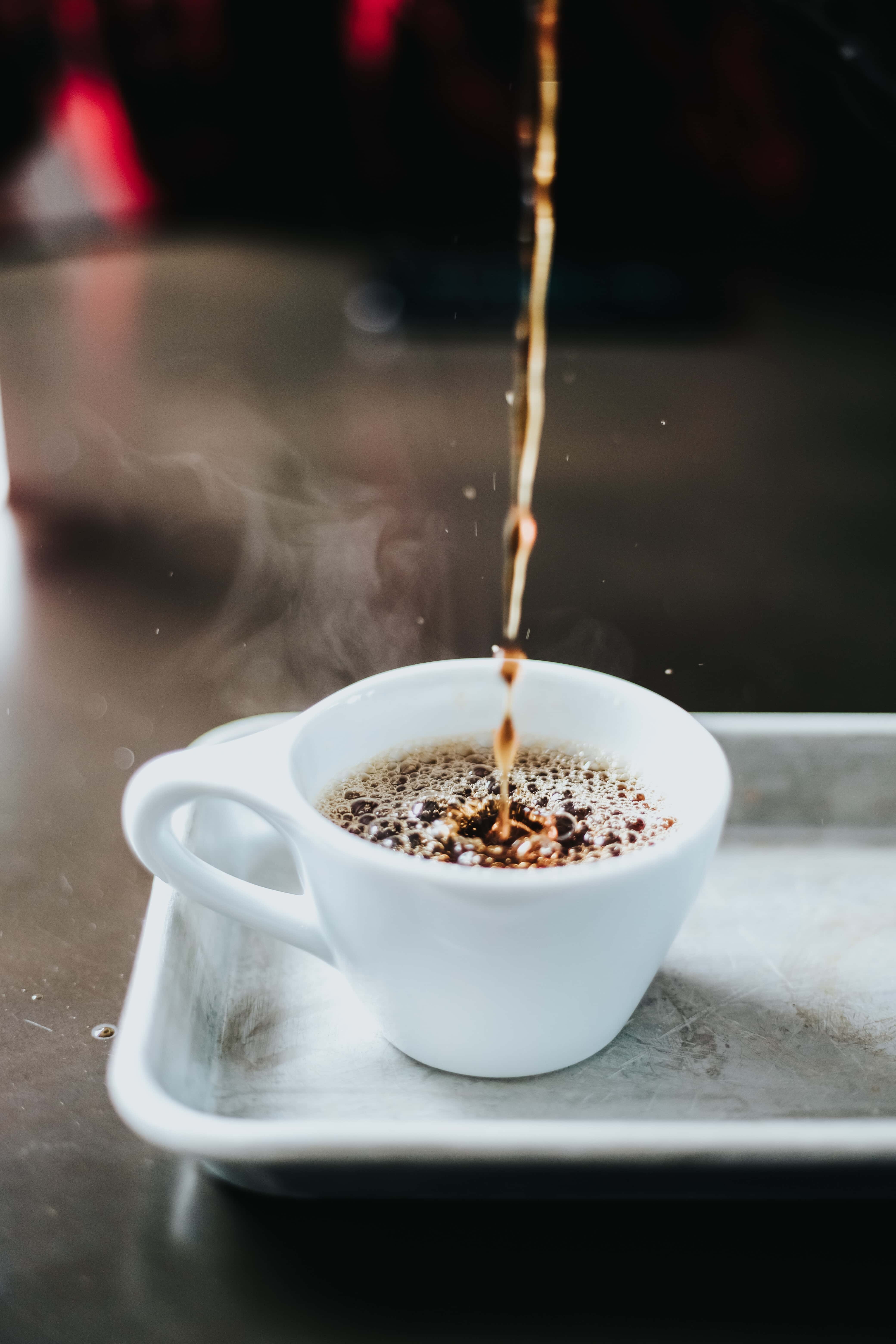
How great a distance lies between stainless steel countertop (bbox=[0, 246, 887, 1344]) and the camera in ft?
1.70

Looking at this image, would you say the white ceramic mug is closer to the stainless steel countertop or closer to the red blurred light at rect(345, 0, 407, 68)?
the stainless steel countertop

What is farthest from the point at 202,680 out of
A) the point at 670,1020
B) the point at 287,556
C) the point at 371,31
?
the point at 371,31

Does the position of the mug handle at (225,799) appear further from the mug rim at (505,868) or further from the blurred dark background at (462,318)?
the blurred dark background at (462,318)

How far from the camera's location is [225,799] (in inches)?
25.4

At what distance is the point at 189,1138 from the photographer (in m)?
0.51

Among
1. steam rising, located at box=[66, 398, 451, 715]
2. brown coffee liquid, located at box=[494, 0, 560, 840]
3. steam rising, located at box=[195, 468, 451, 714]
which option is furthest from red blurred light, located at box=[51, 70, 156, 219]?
brown coffee liquid, located at box=[494, 0, 560, 840]

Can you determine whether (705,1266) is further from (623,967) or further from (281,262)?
(281,262)

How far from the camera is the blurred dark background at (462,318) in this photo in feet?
4.37

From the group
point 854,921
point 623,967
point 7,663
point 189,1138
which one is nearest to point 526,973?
point 623,967

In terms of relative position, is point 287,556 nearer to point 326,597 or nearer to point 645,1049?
point 326,597

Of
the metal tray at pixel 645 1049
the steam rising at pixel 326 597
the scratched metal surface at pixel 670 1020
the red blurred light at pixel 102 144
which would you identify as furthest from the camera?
the red blurred light at pixel 102 144

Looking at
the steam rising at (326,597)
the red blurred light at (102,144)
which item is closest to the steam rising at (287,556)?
the steam rising at (326,597)

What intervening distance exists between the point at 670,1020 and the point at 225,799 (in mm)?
275

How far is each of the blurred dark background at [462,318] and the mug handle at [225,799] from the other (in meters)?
0.47
